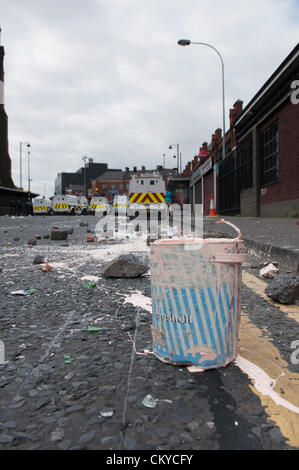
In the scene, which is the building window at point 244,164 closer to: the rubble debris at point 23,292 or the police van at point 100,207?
the rubble debris at point 23,292

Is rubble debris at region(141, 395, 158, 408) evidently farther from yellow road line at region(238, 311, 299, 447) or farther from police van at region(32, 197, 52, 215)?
police van at region(32, 197, 52, 215)

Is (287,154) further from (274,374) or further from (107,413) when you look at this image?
(107,413)

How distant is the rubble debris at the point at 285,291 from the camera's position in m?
2.98

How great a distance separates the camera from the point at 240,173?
64.0ft

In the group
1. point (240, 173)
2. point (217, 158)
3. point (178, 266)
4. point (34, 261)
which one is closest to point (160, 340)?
point (178, 266)

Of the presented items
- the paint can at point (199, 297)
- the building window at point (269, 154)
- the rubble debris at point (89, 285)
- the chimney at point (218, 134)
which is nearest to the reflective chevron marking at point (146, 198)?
the building window at point (269, 154)

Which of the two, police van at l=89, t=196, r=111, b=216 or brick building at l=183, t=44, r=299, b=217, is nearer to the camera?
brick building at l=183, t=44, r=299, b=217

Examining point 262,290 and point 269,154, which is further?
point 269,154

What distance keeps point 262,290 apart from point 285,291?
1.79 ft

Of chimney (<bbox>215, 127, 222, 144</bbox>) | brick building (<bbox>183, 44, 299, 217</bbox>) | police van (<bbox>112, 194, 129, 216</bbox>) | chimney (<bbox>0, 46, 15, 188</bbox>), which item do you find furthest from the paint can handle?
chimney (<bbox>0, 46, 15, 188</bbox>)

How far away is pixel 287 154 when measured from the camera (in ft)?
43.3

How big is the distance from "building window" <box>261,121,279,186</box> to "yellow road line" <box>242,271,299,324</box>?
11.4 metres

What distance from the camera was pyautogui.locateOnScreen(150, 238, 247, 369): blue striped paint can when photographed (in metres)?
1.72

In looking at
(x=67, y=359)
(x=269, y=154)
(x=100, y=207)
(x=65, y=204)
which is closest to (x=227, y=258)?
(x=67, y=359)
